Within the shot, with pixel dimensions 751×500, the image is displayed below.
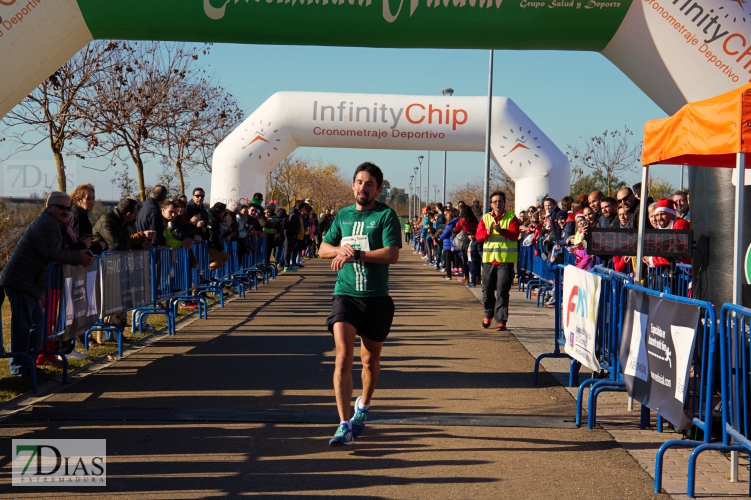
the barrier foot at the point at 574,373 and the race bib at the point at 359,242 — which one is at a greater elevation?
the race bib at the point at 359,242

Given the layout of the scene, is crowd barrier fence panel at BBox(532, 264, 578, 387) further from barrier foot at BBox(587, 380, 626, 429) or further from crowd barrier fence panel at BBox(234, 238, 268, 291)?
crowd barrier fence panel at BBox(234, 238, 268, 291)

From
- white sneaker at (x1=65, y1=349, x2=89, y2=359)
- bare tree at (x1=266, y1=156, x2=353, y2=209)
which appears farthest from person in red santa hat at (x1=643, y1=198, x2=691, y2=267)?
bare tree at (x1=266, y1=156, x2=353, y2=209)

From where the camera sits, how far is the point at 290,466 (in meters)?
5.64

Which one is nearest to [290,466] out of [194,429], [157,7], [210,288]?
[194,429]

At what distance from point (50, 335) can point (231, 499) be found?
4399mm

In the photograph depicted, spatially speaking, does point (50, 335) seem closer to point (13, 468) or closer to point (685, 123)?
point (13, 468)

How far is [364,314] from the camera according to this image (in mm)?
6273

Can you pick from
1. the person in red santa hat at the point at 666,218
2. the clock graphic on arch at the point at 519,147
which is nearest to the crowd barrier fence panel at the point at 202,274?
the person in red santa hat at the point at 666,218

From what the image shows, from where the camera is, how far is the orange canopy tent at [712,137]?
579cm

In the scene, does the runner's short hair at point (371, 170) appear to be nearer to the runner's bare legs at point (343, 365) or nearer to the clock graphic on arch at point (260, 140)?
the runner's bare legs at point (343, 365)

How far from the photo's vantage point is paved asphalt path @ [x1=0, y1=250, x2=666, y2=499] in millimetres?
5289

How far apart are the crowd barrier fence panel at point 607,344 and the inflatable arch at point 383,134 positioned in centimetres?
1695

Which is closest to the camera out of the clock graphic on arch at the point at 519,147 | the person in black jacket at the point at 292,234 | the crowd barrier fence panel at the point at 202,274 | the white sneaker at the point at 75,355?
the white sneaker at the point at 75,355

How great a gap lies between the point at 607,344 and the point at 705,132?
185 cm
